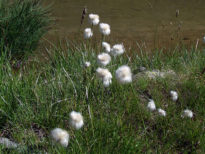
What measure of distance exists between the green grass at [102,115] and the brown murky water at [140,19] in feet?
8.51

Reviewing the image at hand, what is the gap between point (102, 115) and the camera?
1.86 m

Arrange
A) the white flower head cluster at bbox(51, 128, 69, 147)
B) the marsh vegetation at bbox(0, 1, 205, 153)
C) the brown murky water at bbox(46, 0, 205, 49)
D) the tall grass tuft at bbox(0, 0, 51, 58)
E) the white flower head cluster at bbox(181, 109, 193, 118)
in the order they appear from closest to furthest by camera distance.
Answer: the white flower head cluster at bbox(51, 128, 69, 147) < the marsh vegetation at bbox(0, 1, 205, 153) < the white flower head cluster at bbox(181, 109, 193, 118) < the tall grass tuft at bbox(0, 0, 51, 58) < the brown murky water at bbox(46, 0, 205, 49)

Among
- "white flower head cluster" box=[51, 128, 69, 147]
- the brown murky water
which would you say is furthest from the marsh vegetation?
the brown murky water

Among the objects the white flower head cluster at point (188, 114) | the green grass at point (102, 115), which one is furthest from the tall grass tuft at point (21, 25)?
the white flower head cluster at point (188, 114)

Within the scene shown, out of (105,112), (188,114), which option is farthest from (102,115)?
(188,114)

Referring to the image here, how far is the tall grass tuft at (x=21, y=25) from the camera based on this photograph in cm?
334

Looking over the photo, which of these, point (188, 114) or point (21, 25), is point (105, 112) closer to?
point (188, 114)

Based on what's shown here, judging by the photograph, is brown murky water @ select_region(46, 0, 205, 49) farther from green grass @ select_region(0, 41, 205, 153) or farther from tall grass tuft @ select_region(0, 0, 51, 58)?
green grass @ select_region(0, 41, 205, 153)

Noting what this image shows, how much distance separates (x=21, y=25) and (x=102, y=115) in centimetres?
194

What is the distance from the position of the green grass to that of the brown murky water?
2.60 metres

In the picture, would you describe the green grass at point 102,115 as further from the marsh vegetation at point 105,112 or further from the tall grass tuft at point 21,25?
the tall grass tuft at point 21,25

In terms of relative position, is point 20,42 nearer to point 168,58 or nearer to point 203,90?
point 168,58

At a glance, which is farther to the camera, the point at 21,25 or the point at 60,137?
the point at 21,25

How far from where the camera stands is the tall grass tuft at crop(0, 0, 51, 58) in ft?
11.0
